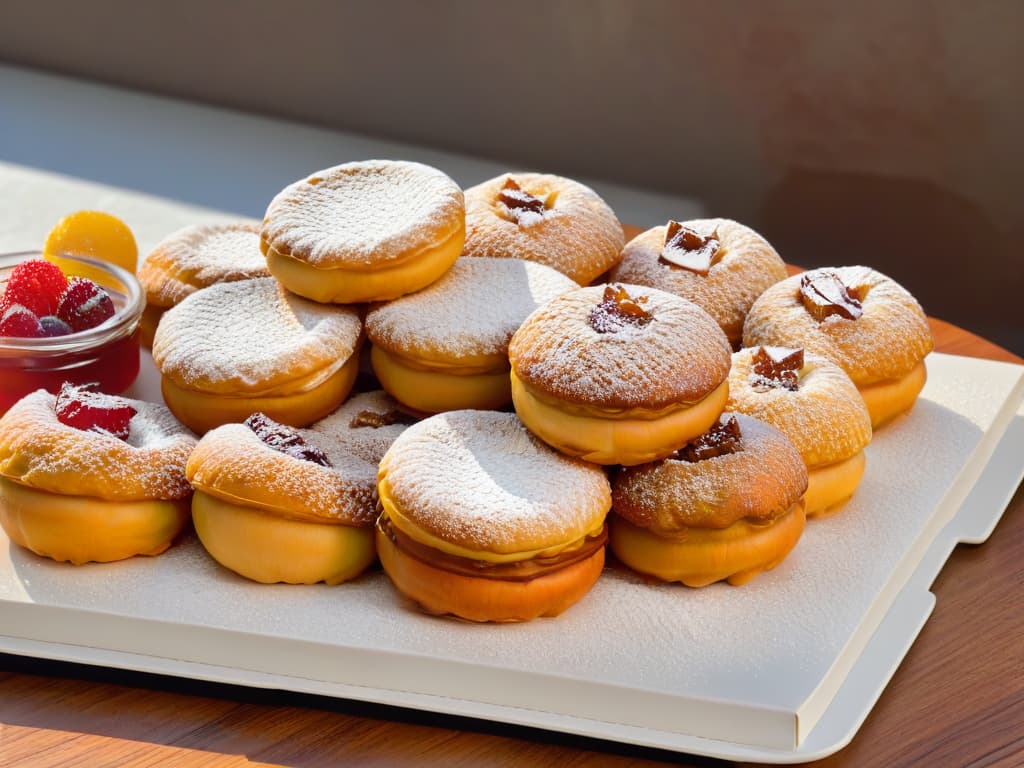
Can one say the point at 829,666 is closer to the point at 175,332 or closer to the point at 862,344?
the point at 862,344

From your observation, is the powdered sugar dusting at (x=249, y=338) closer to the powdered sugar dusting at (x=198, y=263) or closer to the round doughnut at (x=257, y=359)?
the round doughnut at (x=257, y=359)

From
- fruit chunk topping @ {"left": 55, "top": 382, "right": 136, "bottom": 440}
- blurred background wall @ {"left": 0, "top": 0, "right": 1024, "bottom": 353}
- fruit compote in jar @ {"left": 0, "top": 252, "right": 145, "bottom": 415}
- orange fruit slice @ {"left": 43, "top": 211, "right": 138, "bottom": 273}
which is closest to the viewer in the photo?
fruit chunk topping @ {"left": 55, "top": 382, "right": 136, "bottom": 440}

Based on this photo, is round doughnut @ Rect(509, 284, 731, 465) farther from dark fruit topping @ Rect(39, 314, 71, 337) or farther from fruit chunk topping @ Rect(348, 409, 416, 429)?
dark fruit topping @ Rect(39, 314, 71, 337)

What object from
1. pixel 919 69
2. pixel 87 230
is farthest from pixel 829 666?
pixel 919 69

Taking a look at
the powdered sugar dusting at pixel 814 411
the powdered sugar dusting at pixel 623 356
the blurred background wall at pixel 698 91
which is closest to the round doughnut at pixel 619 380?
the powdered sugar dusting at pixel 623 356

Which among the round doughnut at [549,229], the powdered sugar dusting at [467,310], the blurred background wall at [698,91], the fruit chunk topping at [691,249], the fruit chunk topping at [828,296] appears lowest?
the blurred background wall at [698,91]

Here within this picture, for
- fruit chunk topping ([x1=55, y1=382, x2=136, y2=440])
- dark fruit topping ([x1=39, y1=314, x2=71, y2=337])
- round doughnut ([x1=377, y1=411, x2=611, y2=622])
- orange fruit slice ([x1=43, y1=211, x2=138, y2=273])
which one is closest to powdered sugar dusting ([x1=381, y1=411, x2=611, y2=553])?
round doughnut ([x1=377, y1=411, x2=611, y2=622])

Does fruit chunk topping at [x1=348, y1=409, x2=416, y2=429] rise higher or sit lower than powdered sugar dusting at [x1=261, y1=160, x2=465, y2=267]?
lower
